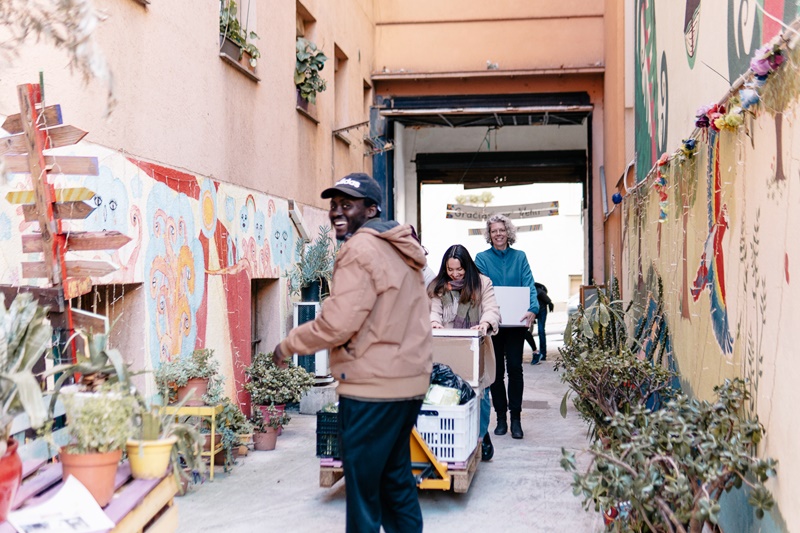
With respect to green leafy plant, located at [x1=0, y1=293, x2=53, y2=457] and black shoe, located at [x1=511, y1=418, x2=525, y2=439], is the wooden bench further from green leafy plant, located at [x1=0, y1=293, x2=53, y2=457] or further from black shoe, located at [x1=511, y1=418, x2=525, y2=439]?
black shoe, located at [x1=511, y1=418, x2=525, y2=439]

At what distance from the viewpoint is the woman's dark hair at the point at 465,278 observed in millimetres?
6609

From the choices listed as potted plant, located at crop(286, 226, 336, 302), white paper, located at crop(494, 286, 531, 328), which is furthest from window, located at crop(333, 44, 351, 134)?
white paper, located at crop(494, 286, 531, 328)

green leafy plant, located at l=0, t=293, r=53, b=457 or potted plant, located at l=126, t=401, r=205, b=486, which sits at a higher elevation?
green leafy plant, located at l=0, t=293, r=53, b=457

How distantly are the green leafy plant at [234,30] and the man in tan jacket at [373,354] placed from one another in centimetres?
446

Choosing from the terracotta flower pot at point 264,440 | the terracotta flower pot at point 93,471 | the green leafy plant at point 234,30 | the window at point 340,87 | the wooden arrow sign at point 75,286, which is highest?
the window at point 340,87

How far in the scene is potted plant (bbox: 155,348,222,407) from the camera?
6.10 metres

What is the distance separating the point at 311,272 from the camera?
978 cm

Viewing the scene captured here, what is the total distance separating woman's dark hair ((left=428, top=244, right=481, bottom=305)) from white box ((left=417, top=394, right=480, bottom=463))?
53.9 inches

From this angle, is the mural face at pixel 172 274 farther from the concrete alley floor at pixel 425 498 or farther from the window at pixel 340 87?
the window at pixel 340 87

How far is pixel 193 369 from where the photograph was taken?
622 centimetres

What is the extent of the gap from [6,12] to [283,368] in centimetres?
605

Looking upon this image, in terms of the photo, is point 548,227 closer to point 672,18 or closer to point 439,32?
point 439,32

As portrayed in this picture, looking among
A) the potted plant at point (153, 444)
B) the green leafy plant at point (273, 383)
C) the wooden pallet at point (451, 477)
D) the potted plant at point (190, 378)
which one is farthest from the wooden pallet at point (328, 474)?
the green leafy plant at point (273, 383)

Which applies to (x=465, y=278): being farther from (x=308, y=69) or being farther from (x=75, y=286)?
(x=308, y=69)
